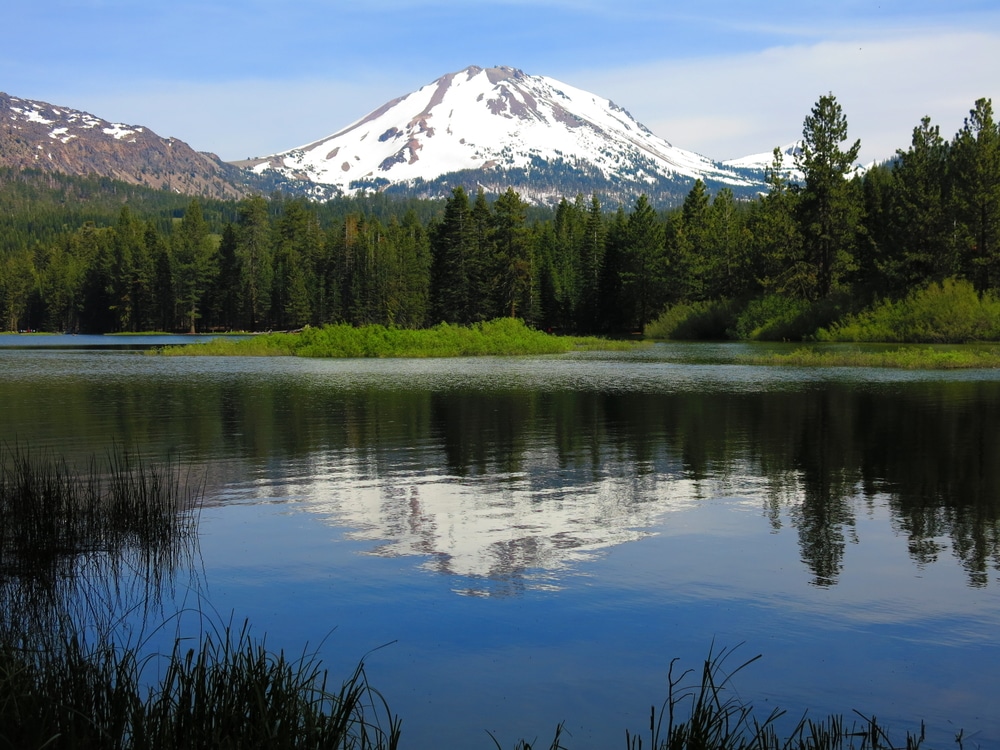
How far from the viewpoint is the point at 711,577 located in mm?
11250

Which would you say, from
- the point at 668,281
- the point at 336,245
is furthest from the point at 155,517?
the point at 336,245

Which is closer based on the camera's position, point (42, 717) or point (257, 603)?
point (42, 717)

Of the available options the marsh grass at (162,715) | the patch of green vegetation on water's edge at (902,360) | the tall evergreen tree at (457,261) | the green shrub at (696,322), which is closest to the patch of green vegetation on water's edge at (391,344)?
the green shrub at (696,322)

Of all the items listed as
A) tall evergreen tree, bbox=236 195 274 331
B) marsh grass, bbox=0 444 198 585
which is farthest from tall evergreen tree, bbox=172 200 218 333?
marsh grass, bbox=0 444 198 585

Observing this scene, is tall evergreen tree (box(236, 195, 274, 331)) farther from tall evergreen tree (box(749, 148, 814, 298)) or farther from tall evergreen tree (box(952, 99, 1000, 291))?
tall evergreen tree (box(952, 99, 1000, 291))

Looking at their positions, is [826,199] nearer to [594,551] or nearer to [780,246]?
[780,246]

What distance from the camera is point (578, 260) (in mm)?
133000

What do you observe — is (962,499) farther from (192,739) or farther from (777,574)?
(192,739)

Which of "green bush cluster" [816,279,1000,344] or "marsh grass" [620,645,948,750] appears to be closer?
"marsh grass" [620,645,948,750]

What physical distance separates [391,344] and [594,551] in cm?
5623

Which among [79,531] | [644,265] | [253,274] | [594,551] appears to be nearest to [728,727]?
[594,551]

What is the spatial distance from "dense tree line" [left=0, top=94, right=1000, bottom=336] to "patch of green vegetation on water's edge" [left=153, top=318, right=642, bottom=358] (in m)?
22.5

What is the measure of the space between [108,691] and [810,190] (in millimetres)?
86965

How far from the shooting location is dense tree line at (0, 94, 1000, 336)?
74000mm
